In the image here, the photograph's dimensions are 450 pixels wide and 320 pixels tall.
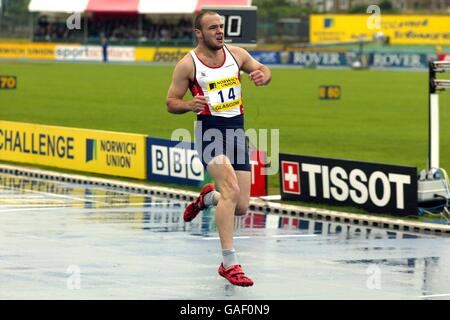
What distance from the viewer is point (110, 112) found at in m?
43.4

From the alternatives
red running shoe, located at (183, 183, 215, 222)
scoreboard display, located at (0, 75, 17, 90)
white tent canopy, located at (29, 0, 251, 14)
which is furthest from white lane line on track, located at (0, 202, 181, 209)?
white tent canopy, located at (29, 0, 251, 14)

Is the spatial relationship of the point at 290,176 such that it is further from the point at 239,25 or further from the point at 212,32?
the point at 212,32

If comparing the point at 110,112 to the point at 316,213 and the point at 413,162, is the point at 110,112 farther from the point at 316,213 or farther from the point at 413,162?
the point at 316,213

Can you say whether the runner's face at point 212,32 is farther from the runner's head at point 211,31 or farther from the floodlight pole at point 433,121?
the floodlight pole at point 433,121

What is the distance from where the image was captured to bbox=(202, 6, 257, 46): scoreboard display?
853 inches

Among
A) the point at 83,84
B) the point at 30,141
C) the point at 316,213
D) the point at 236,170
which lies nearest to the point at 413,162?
the point at 30,141

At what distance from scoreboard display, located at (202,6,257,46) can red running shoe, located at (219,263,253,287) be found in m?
8.83

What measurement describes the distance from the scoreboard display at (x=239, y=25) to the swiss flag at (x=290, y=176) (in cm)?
235

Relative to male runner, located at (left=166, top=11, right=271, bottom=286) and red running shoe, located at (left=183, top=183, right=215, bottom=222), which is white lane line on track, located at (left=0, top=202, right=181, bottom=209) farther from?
male runner, located at (left=166, top=11, right=271, bottom=286)

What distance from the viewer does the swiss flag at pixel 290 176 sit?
2009 cm

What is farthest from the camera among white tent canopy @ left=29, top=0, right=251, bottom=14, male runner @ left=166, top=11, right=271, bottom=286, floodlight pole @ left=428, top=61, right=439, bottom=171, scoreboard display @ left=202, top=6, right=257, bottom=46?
white tent canopy @ left=29, top=0, right=251, bottom=14

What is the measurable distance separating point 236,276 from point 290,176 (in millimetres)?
7430

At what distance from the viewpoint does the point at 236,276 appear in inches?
515
